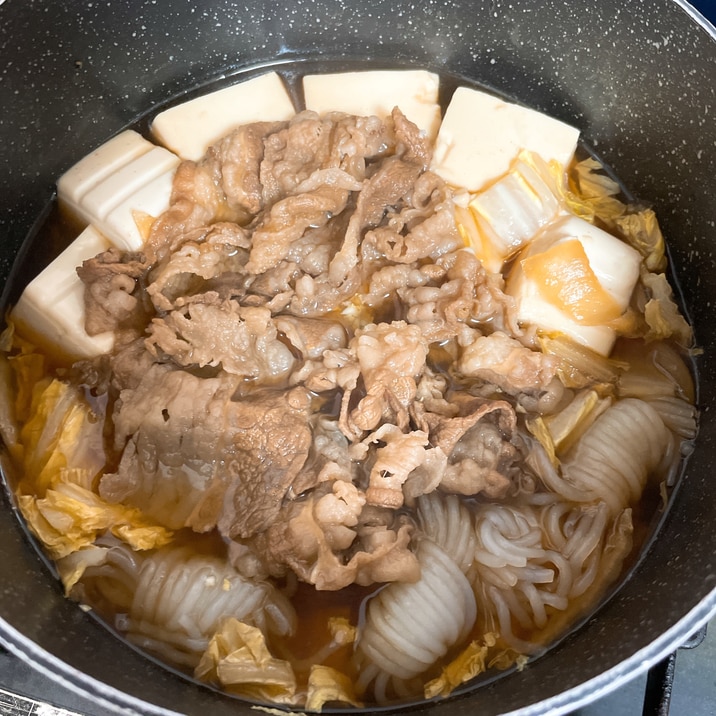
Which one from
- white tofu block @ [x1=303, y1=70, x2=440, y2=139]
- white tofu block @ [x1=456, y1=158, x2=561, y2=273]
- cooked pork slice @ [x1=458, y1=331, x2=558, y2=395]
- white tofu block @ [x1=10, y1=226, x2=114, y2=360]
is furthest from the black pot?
cooked pork slice @ [x1=458, y1=331, x2=558, y2=395]

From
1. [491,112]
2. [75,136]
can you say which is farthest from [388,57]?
[75,136]

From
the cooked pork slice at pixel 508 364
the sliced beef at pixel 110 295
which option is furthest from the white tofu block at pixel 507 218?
the sliced beef at pixel 110 295

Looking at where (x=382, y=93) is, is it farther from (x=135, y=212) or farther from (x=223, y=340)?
(x=223, y=340)

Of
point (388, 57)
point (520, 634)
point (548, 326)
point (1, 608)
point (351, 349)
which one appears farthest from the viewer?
point (388, 57)

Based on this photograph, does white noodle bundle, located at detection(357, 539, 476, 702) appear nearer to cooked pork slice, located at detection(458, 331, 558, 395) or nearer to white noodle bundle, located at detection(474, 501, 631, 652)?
white noodle bundle, located at detection(474, 501, 631, 652)

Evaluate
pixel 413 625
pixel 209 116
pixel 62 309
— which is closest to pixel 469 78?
pixel 209 116

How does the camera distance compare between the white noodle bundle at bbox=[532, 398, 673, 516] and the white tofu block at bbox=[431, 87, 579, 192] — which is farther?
the white tofu block at bbox=[431, 87, 579, 192]

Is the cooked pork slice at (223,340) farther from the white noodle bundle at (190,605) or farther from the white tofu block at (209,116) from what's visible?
the white tofu block at (209,116)

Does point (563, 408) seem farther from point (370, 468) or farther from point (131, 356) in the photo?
point (131, 356)
